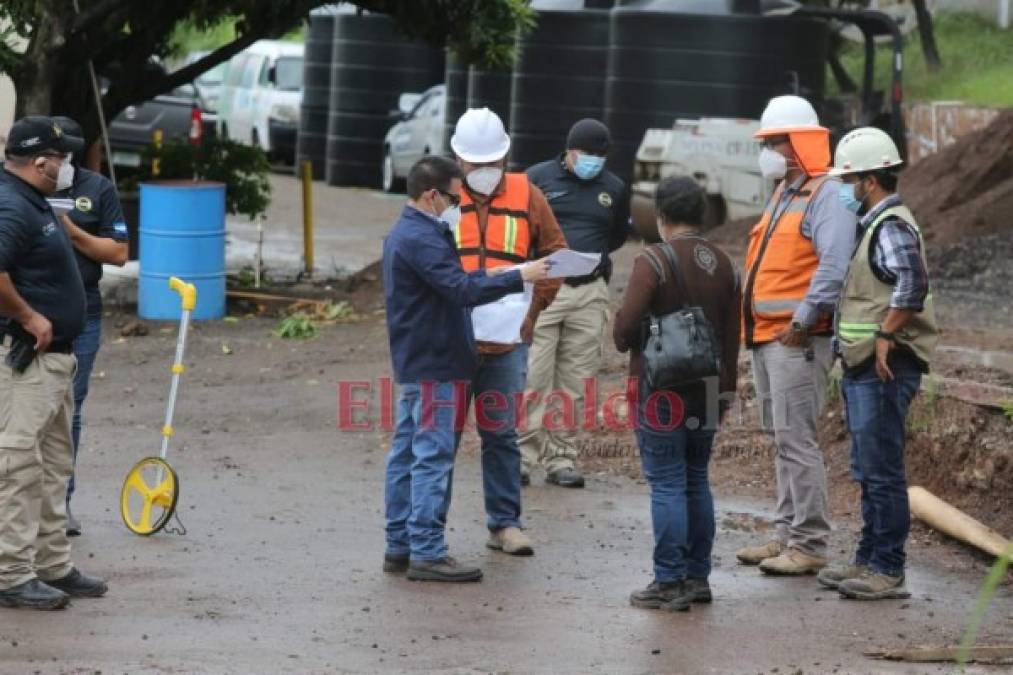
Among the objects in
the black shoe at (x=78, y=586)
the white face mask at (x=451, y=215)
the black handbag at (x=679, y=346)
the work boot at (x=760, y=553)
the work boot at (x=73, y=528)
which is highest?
the white face mask at (x=451, y=215)

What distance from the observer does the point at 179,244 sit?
49.9ft

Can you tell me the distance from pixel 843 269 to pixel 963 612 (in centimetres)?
145

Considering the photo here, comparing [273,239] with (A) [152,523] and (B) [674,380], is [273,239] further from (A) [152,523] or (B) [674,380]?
(B) [674,380]

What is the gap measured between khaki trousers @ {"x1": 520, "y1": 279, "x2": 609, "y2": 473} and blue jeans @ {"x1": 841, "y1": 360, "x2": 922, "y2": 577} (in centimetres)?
256

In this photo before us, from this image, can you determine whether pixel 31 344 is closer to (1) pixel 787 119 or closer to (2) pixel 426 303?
(2) pixel 426 303

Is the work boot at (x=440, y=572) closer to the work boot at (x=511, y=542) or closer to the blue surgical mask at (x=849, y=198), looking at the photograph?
the work boot at (x=511, y=542)

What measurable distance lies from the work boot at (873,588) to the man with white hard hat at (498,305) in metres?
1.51

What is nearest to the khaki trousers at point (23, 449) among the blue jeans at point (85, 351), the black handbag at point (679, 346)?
the blue jeans at point (85, 351)

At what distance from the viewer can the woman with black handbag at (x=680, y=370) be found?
7.30 meters

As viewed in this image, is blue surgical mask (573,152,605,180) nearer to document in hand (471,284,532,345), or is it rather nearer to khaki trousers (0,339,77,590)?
document in hand (471,284,532,345)

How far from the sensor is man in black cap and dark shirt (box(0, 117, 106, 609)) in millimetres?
7086

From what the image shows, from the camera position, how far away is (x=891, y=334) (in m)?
7.36

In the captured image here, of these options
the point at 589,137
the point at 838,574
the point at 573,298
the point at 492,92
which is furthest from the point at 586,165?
the point at 492,92

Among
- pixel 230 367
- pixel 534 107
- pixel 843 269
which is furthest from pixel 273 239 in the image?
pixel 843 269
